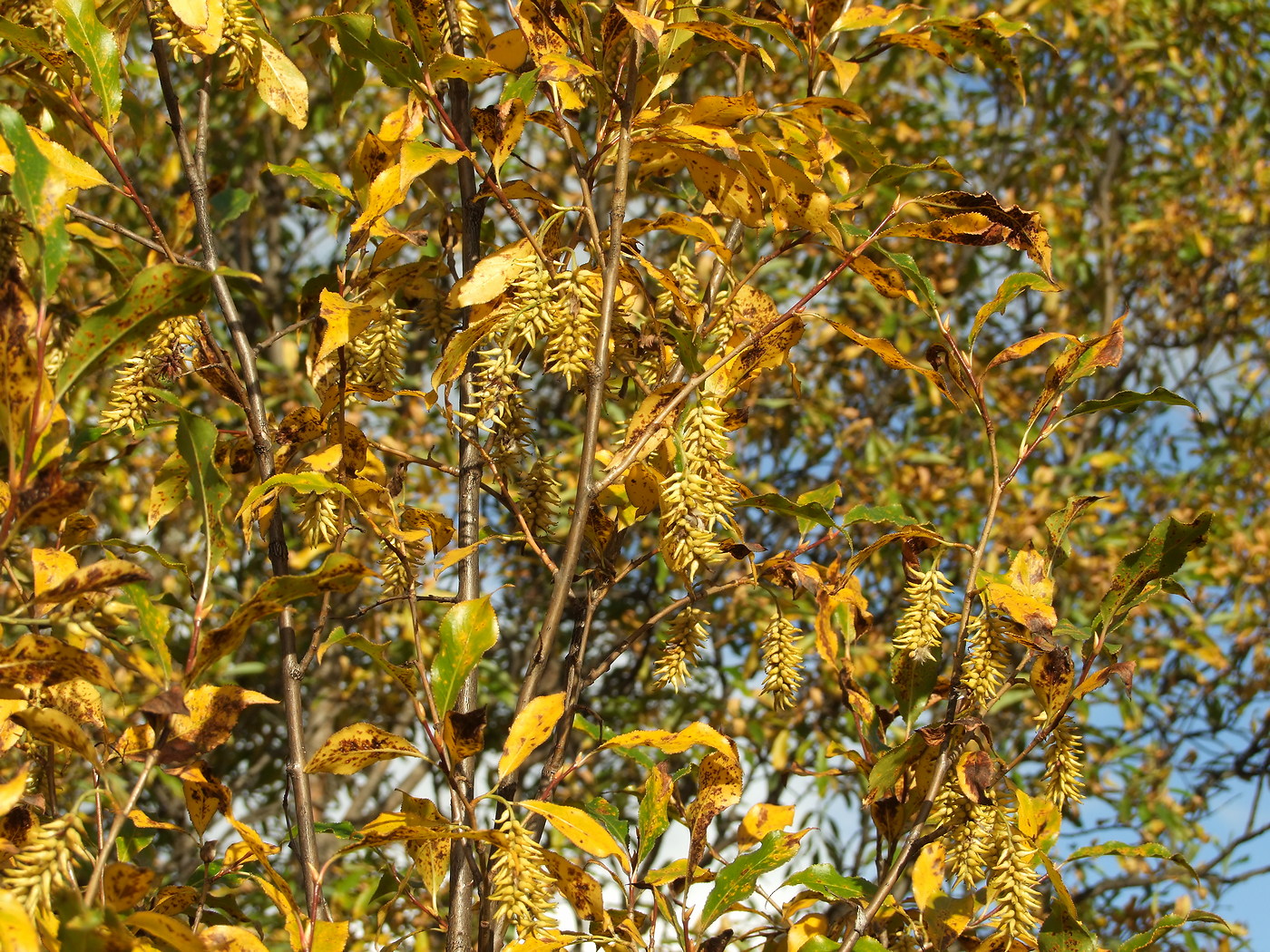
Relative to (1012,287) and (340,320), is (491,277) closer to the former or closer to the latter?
(340,320)

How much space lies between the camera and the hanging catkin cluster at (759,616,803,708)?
3.22 ft

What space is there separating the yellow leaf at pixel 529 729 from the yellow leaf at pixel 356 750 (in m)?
0.07

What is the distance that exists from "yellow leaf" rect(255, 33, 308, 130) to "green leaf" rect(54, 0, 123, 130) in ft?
0.54

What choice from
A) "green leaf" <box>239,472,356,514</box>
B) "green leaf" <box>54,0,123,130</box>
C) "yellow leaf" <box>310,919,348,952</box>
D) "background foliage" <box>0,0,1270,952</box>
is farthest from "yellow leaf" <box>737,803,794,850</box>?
"green leaf" <box>54,0,123,130</box>

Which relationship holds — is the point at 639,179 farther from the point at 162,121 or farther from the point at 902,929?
the point at 162,121

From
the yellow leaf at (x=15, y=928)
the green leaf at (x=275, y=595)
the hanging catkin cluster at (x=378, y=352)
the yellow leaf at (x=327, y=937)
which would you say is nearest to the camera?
the yellow leaf at (x=15, y=928)

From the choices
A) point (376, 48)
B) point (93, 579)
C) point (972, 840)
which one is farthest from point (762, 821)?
point (376, 48)

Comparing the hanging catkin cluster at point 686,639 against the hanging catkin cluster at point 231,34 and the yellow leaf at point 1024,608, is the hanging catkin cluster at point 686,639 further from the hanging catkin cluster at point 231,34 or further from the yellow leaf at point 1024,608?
the hanging catkin cluster at point 231,34

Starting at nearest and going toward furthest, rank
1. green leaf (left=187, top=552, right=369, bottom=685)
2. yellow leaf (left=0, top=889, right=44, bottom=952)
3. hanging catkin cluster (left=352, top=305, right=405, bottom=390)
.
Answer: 1. yellow leaf (left=0, top=889, right=44, bottom=952)
2. green leaf (left=187, top=552, right=369, bottom=685)
3. hanging catkin cluster (left=352, top=305, right=405, bottom=390)

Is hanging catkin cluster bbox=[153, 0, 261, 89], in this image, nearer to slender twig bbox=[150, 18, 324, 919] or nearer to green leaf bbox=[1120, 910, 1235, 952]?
slender twig bbox=[150, 18, 324, 919]

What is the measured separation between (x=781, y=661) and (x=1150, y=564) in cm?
32

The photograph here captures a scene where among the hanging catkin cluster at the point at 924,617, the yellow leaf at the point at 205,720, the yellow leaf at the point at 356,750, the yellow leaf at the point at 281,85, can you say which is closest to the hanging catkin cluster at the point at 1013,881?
the hanging catkin cluster at the point at 924,617

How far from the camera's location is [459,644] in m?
0.84

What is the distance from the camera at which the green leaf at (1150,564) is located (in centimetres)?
88
